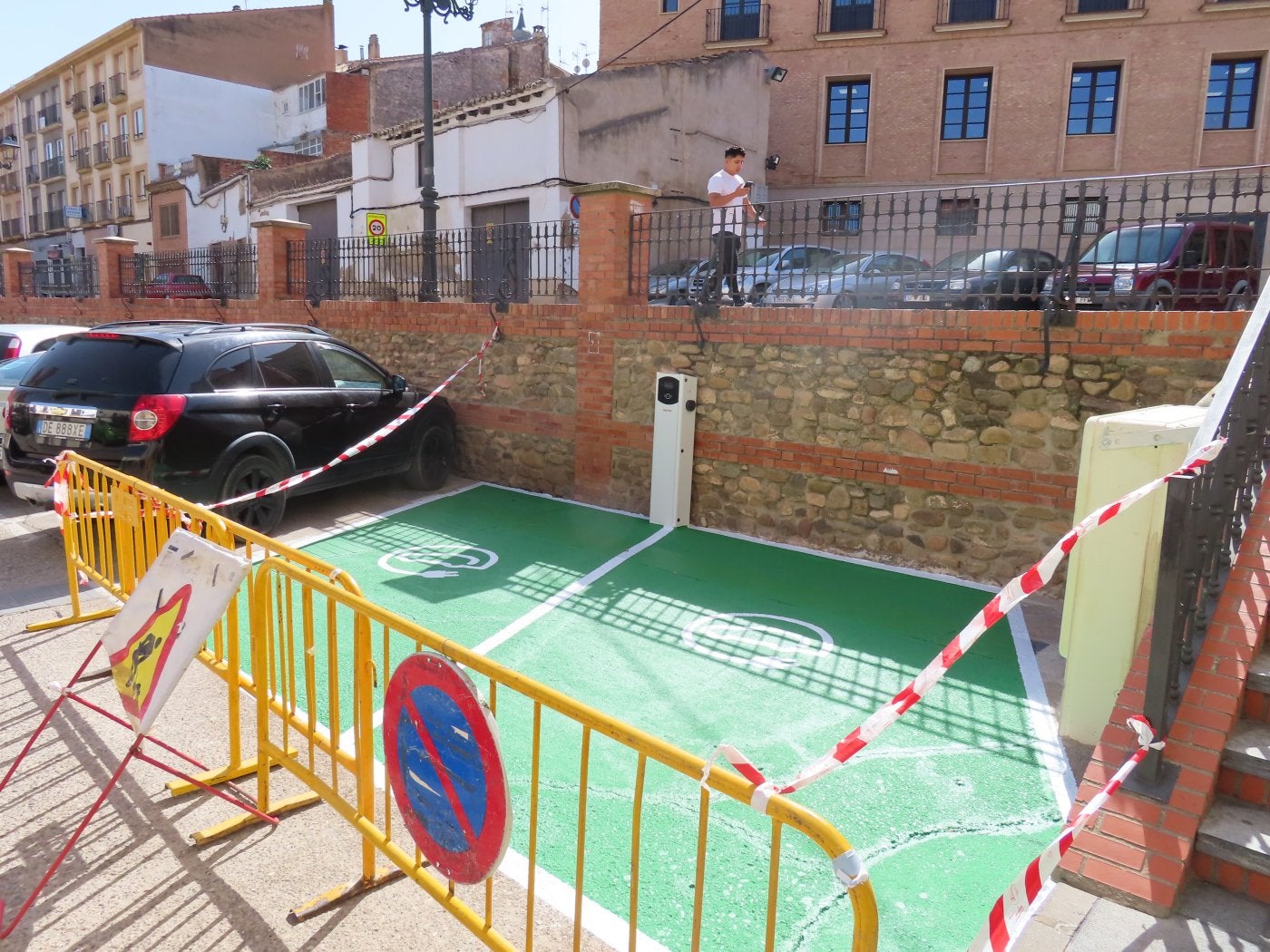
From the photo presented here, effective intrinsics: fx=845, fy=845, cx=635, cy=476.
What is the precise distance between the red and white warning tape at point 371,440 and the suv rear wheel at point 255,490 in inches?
3.0

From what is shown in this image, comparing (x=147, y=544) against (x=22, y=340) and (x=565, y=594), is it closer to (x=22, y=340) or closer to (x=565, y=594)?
(x=565, y=594)

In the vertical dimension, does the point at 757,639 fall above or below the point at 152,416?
below

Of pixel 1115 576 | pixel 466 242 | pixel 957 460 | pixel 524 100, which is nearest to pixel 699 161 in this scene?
pixel 524 100

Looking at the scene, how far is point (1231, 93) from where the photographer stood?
2198 centimetres

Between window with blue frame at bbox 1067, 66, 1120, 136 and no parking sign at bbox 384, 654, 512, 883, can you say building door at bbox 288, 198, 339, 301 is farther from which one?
window with blue frame at bbox 1067, 66, 1120, 136

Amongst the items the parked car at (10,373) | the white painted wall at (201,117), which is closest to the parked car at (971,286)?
the parked car at (10,373)

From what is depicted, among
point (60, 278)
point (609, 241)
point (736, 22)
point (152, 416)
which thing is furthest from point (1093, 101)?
point (60, 278)

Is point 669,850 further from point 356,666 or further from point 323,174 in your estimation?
point 323,174

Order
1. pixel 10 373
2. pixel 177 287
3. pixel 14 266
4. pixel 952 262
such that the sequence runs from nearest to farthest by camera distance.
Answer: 1. pixel 952 262
2. pixel 10 373
3. pixel 177 287
4. pixel 14 266

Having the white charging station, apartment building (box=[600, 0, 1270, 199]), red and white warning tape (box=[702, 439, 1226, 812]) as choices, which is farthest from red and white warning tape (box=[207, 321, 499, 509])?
apartment building (box=[600, 0, 1270, 199])

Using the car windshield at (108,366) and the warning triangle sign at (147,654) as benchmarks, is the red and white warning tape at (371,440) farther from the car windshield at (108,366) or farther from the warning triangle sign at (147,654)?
the warning triangle sign at (147,654)

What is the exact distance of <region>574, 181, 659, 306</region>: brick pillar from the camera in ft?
27.2

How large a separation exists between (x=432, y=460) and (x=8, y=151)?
185 feet

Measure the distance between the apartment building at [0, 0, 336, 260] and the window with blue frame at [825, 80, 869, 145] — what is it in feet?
85.5
